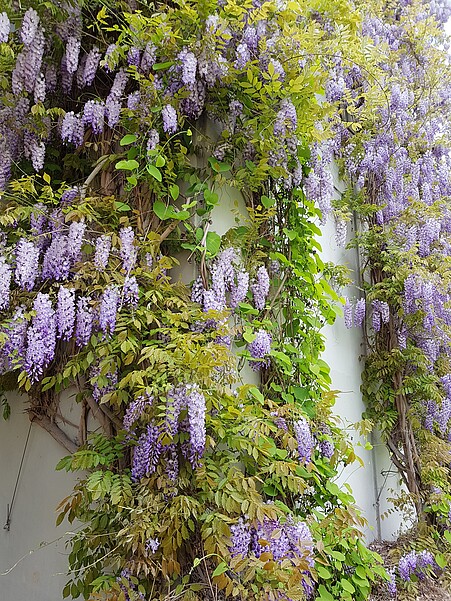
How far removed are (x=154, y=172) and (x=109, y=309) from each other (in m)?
0.62

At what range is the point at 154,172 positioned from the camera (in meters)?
2.39

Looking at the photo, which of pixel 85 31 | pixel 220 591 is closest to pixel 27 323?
pixel 220 591

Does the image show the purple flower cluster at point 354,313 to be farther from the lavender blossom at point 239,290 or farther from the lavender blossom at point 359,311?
the lavender blossom at point 239,290

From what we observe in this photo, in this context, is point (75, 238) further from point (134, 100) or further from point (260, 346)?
point (260, 346)

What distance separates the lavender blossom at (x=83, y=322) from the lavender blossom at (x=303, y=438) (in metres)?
0.94

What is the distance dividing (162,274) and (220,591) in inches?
49.4

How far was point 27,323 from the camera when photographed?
2277 millimetres

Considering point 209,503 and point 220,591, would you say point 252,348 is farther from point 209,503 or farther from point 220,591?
point 220,591

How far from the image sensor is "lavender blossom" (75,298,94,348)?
2238 millimetres

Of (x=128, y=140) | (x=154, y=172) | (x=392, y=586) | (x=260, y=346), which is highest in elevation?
(x=128, y=140)

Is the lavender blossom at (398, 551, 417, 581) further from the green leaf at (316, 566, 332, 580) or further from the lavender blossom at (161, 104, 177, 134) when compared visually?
the lavender blossom at (161, 104, 177, 134)

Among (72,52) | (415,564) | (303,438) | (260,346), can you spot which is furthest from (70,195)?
(415,564)

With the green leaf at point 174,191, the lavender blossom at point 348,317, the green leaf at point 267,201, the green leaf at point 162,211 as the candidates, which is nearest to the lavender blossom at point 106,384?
the green leaf at point 162,211

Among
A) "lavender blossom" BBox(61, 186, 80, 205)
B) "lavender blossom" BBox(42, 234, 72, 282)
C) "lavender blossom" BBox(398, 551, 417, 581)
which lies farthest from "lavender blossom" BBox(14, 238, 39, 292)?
"lavender blossom" BBox(398, 551, 417, 581)
